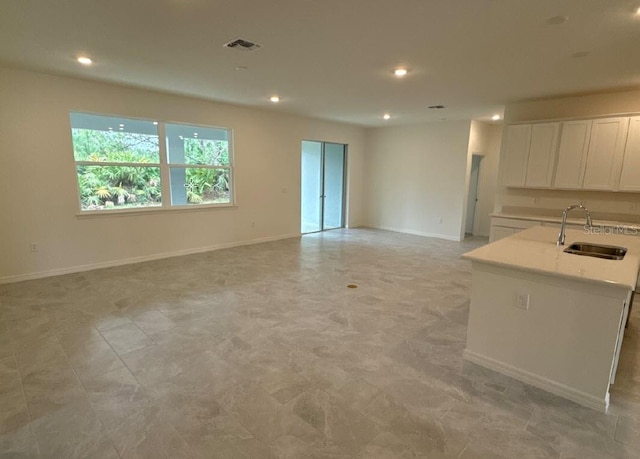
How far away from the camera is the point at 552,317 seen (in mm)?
2266

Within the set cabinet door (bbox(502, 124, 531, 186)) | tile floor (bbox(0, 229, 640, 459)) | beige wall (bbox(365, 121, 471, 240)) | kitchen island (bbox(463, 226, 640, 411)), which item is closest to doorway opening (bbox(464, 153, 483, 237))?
beige wall (bbox(365, 121, 471, 240))

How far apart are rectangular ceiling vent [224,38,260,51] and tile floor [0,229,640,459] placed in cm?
268

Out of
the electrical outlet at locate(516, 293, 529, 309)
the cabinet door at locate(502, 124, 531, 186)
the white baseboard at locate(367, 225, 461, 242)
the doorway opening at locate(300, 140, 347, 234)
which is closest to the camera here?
the electrical outlet at locate(516, 293, 529, 309)

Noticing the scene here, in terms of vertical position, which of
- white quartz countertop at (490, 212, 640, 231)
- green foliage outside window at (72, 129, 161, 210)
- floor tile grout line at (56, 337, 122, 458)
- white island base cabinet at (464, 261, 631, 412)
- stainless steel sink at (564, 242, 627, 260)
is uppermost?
green foliage outside window at (72, 129, 161, 210)

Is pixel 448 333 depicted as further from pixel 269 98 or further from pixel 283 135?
pixel 283 135

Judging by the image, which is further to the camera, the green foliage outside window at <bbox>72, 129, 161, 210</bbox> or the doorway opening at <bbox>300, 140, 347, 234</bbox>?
the doorway opening at <bbox>300, 140, 347, 234</bbox>

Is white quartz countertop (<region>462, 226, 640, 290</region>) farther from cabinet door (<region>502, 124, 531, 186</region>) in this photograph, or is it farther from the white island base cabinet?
cabinet door (<region>502, 124, 531, 186</region>)

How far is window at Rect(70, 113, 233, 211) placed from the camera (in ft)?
15.6

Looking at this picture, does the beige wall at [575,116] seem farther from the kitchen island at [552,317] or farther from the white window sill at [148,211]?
the white window sill at [148,211]

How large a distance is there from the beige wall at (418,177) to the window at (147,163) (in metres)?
4.19

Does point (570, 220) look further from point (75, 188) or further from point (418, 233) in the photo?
point (75, 188)

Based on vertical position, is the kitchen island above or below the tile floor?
above

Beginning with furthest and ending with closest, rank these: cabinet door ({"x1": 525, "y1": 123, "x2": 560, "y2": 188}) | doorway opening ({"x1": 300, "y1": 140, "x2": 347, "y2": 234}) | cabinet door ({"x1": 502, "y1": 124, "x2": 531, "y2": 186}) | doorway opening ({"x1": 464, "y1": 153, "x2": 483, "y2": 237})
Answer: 1. doorway opening ({"x1": 300, "y1": 140, "x2": 347, "y2": 234})
2. doorway opening ({"x1": 464, "y1": 153, "x2": 483, "y2": 237})
3. cabinet door ({"x1": 502, "y1": 124, "x2": 531, "y2": 186})
4. cabinet door ({"x1": 525, "y1": 123, "x2": 560, "y2": 188})

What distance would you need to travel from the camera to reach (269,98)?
5484mm
